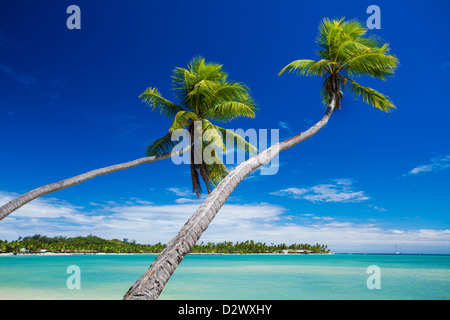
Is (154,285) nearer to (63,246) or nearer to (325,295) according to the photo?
(325,295)

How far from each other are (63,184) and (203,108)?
191 inches

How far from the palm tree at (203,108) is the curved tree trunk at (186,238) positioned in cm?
401

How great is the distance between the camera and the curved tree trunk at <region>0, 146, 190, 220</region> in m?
7.33

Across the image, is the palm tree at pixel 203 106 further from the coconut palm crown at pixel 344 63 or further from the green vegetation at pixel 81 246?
the green vegetation at pixel 81 246

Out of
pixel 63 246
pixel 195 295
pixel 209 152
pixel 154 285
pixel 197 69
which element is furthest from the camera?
pixel 63 246

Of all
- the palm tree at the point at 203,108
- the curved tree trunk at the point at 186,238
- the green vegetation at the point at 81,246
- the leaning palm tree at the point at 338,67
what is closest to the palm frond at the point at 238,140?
the palm tree at the point at 203,108

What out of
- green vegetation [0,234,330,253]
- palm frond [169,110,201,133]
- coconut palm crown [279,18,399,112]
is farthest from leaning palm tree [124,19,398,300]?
green vegetation [0,234,330,253]

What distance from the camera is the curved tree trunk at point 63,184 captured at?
7.33 m

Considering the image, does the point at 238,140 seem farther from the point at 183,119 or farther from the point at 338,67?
the point at 338,67

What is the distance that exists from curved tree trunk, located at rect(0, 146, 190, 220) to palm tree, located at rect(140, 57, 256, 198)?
33.0 inches
